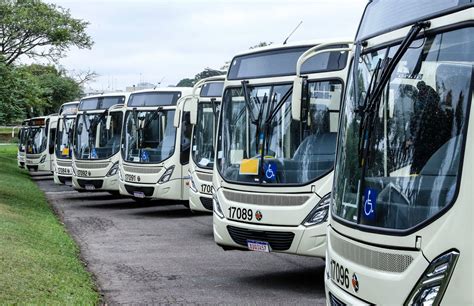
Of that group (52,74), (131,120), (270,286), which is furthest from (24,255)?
(52,74)

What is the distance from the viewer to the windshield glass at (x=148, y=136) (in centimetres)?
1980

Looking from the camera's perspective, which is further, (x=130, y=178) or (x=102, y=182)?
(x=102, y=182)

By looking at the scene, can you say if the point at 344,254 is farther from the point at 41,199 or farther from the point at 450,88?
the point at 41,199

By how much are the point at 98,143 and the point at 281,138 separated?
14030mm

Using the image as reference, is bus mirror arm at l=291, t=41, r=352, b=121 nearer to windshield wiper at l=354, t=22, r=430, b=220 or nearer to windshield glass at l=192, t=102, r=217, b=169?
windshield wiper at l=354, t=22, r=430, b=220

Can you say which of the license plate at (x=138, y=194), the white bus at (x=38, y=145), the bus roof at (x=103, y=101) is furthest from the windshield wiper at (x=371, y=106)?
the white bus at (x=38, y=145)

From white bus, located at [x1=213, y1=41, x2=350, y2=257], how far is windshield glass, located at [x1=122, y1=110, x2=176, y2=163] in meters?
9.12

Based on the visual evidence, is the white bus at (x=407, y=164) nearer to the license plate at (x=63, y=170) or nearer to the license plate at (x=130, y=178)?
the license plate at (x=130, y=178)

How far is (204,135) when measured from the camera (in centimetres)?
1678

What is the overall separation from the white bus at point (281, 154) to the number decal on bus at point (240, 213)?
1cm

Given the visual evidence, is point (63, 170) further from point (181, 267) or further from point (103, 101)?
point (181, 267)

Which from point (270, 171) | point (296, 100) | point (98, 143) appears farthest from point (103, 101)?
point (296, 100)

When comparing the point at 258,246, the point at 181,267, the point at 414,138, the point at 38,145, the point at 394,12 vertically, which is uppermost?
the point at 394,12

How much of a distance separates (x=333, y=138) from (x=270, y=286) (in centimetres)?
213
